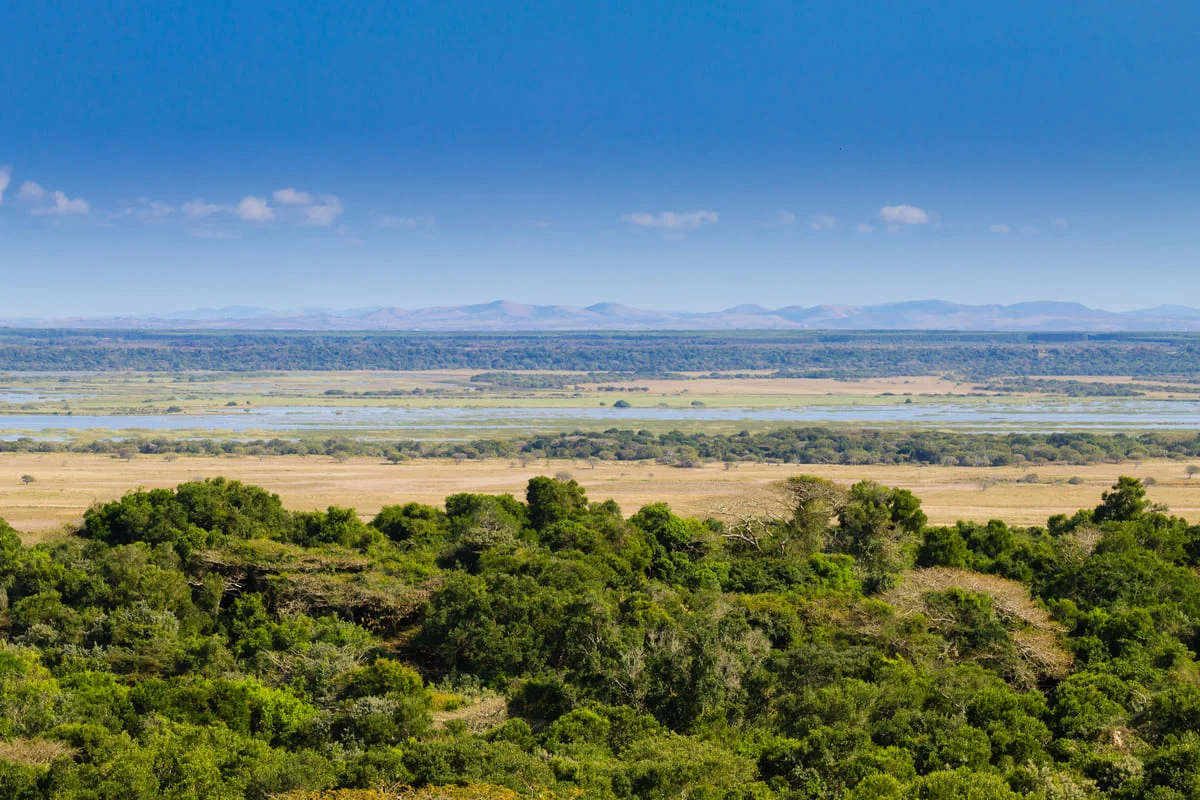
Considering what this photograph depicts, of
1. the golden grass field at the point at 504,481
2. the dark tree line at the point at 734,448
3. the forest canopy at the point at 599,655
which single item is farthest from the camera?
the dark tree line at the point at 734,448

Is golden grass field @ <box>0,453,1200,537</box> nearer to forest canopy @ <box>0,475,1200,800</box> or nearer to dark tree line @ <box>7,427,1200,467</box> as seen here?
dark tree line @ <box>7,427,1200,467</box>

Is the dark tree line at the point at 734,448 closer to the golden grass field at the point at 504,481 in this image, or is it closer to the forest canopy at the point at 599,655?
the golden grass field at the point at 504,481

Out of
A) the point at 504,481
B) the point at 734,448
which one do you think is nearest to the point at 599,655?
the point at 504,481

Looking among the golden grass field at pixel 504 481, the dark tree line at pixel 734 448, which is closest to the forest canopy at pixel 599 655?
the golden grass field at pixel 504 481

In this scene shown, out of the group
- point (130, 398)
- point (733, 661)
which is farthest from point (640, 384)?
point (733, 661)

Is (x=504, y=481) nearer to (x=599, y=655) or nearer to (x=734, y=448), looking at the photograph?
(x=734, y=448)

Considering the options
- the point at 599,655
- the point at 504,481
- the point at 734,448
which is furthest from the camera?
the point at 734,448

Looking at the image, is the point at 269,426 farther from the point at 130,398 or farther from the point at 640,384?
the point at 640,384
